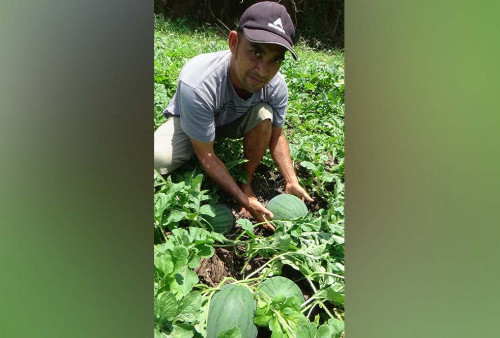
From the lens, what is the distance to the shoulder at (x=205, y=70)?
103 inches

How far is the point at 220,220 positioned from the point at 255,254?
27cm

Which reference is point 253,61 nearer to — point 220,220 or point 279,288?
point 220,220

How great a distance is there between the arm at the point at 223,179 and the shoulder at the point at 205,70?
0.37m

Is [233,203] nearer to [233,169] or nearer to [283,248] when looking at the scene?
[233,169]

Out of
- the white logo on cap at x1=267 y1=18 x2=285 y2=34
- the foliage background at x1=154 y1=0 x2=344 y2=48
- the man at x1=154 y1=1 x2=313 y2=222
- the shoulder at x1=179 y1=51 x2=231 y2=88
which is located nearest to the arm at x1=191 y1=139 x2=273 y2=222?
→ the man at x1=154 y1=1 x2=313 y2=222

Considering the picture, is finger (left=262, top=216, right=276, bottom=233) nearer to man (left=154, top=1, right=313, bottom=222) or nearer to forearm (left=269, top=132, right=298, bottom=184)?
man (left=154, top=1, right=313, bottom=222)

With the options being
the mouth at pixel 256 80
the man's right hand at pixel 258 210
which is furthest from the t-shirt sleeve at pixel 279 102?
the man's right hand at pixel 258 210

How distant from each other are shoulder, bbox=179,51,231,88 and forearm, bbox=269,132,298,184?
64cm

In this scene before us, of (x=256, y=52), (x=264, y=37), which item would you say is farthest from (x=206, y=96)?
(x=264, y=37)

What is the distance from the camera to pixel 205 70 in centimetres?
265

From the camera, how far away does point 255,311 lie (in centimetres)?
161

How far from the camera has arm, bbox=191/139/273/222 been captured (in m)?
2.42
